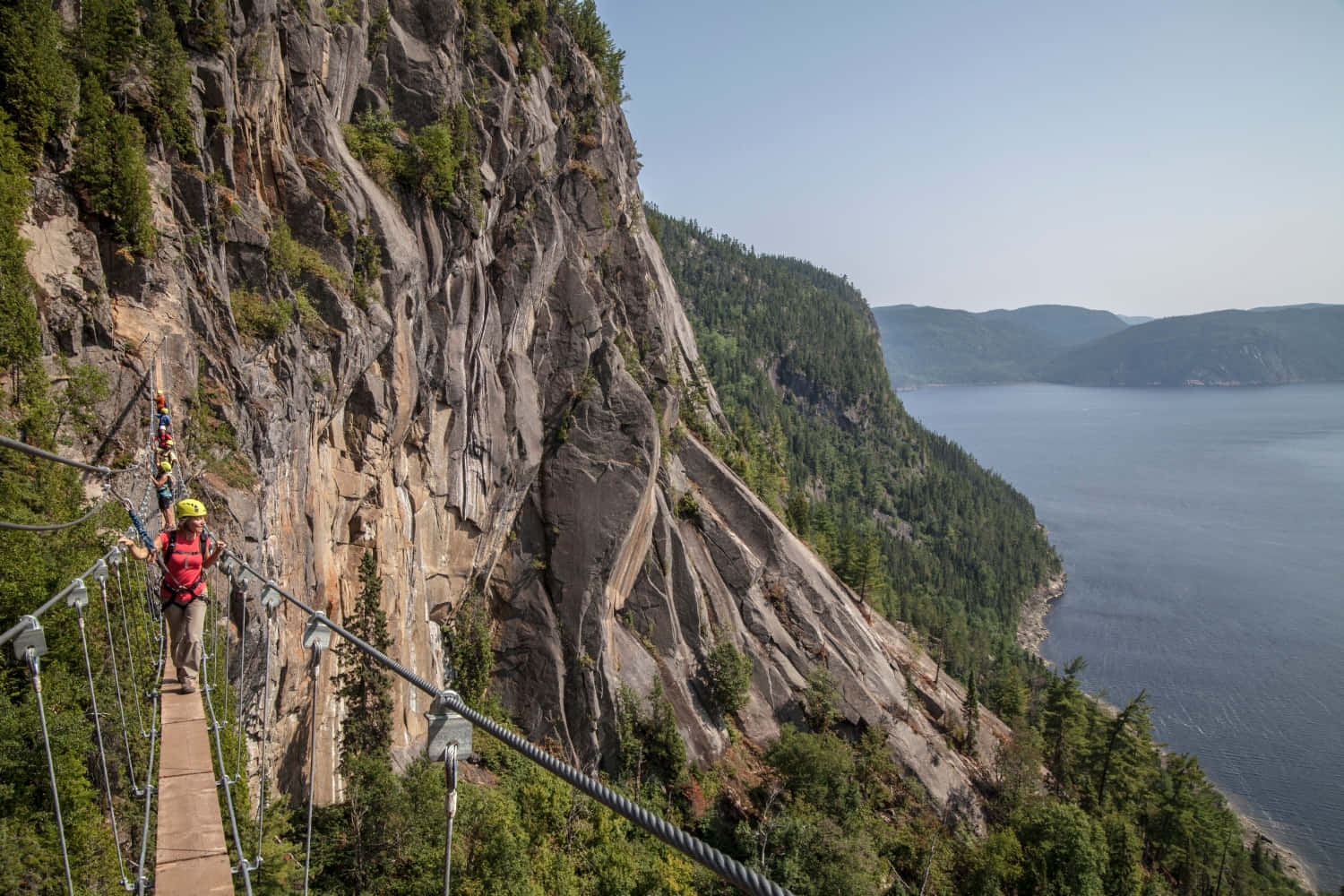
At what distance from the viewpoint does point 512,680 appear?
110 feet

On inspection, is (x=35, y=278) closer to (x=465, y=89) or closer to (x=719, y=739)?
(x=465, y=89)

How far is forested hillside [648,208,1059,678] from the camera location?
78.4 meters

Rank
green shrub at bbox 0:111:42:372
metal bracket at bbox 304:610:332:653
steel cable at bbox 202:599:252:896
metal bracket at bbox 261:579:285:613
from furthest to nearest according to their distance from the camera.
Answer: green shrub at bbox 0:111:42:372 < metal bracket at bbox 261:579:285:613 < metal bracket at bbox 304:610:332:653 < steel cable at bbox 202:599:252:896

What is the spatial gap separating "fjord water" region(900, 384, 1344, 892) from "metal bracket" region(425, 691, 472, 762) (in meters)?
75.2

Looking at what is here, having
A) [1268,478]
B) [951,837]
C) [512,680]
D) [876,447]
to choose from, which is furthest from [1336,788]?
[1268,478]

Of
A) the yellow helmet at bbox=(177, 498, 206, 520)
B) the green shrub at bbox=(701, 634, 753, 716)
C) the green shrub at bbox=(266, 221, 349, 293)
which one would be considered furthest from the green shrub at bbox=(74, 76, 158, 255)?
the green shrub at bbox=(701, 634, 753, 716)

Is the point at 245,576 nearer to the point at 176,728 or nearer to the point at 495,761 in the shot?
the point at 176,728

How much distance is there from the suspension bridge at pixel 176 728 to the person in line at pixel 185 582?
0.35 m

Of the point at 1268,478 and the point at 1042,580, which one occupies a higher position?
the point at 1268,478

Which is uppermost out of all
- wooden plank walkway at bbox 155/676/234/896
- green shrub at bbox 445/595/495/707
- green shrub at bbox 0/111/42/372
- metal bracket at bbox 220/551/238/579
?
green shrub at bbox 0/111/42/372

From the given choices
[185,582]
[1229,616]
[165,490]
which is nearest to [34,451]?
[185,582]

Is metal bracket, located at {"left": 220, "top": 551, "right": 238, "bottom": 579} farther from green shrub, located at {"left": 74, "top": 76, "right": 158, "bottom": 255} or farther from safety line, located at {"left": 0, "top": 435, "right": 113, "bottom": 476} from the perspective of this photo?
green shrub, located at {"left": 74, "top": 76, "right": 158, "bottom": 255}

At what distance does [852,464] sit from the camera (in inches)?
5536

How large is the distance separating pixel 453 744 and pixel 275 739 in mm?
16947
